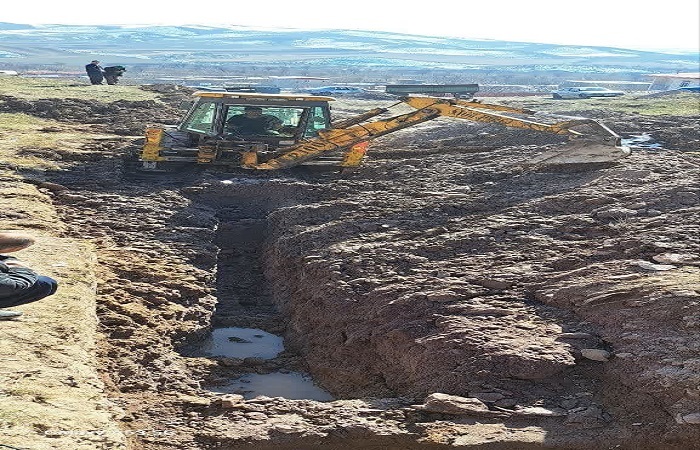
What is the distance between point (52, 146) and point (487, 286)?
9194 millimetres

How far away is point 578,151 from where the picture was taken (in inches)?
523

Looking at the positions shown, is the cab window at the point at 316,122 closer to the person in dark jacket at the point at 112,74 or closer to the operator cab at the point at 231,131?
the operator cab at the point at 231,131

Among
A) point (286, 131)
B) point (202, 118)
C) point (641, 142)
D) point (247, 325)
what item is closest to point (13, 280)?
point (247, 325)

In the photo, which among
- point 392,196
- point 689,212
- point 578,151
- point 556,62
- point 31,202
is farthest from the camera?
point 556,62

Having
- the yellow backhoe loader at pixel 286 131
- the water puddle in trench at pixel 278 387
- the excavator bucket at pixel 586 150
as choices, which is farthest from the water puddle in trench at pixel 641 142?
the water puddle in trench at pixel 278 387

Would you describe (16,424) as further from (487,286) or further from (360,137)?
(360,137)

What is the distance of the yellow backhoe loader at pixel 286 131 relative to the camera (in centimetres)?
1384

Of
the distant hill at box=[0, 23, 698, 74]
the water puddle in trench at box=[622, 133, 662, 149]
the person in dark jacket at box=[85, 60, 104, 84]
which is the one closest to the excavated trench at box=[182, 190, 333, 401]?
the water puddle in trench at box=[622, 133, 662, 149]

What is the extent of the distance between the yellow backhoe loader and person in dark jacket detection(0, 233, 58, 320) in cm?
791

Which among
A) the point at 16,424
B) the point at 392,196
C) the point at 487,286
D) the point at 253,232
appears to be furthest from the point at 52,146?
the point at 16,424

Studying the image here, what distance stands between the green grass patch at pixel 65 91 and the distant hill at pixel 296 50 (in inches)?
1123

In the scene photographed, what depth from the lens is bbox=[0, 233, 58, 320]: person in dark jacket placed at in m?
5.64

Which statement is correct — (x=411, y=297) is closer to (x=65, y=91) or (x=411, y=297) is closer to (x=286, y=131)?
(x=286, y=131)

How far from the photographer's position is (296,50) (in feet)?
238
